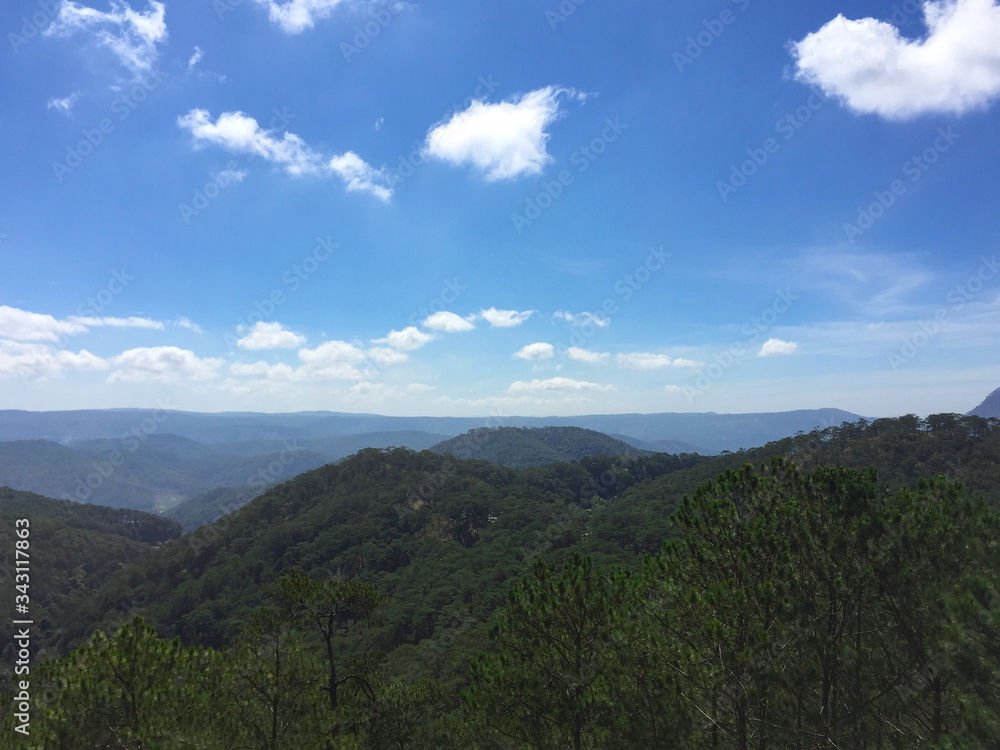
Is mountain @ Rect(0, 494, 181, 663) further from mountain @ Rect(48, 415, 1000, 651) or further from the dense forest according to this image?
the dense forest

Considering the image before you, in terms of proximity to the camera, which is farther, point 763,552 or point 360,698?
point 360,698

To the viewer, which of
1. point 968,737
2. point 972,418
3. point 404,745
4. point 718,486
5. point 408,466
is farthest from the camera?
point 408,466

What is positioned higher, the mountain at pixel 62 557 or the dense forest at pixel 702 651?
the dense forest at pixel 702 651

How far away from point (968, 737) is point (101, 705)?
1255cm

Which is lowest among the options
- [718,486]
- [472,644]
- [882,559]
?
[472,644]

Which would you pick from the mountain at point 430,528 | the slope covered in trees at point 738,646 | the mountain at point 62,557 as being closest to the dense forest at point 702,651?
the slope covered in trees at point 738,646

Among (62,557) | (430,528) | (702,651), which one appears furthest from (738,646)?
(62,557)

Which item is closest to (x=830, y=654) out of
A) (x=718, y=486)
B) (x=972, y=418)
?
(x=718, y=486)

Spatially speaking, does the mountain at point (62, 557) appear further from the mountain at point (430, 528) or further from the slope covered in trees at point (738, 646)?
the slope covered in trees at point (738, 646)

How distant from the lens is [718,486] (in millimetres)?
8414

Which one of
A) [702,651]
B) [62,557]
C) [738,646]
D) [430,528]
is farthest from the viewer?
[62,557]

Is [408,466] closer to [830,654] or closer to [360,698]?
[360,698]

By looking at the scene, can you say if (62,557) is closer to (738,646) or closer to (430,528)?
(430,528)

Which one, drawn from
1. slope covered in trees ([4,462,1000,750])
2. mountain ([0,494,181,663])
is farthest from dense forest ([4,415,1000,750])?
mountain ([0,494,181,663])
